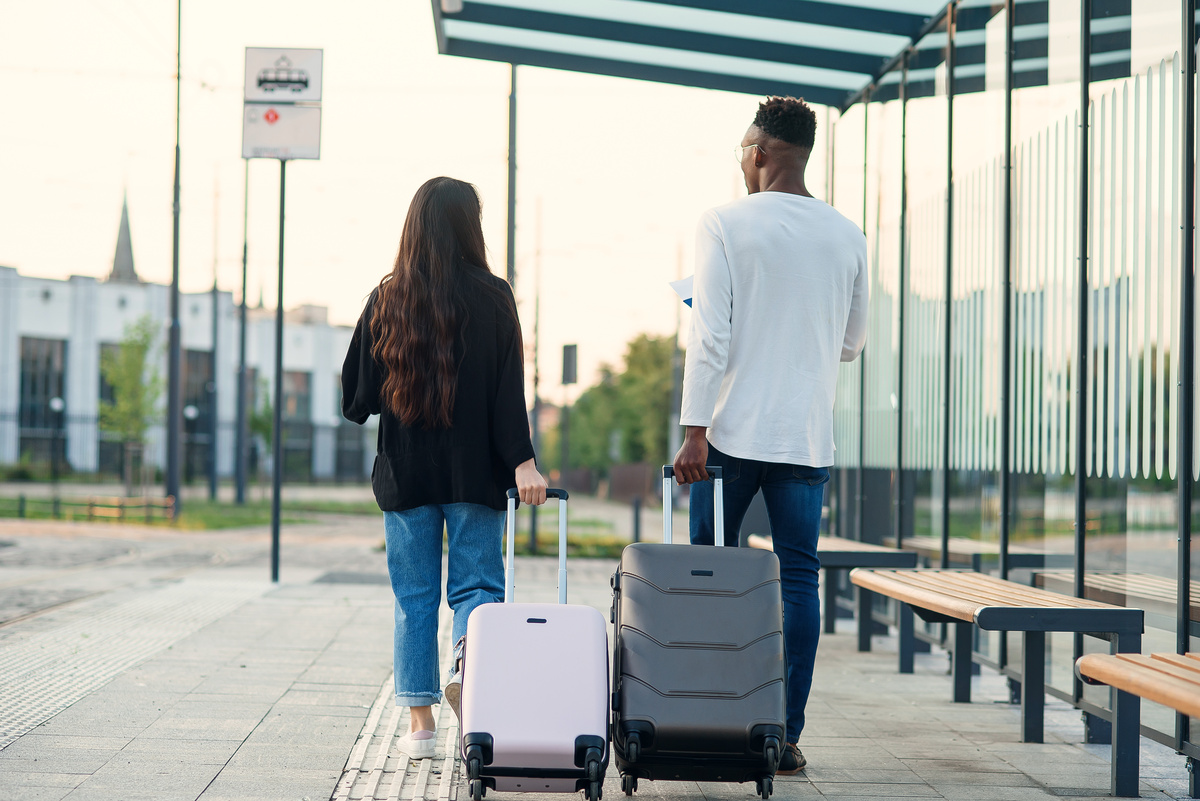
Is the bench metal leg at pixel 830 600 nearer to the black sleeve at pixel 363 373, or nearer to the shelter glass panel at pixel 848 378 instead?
the shelter glass panel at pixel 848 378

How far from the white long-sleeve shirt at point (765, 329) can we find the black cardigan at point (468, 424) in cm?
57

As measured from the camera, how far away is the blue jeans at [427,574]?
11.5 feet

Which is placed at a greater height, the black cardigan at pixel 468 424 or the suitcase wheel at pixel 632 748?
the black cardigan at pixel 468 424

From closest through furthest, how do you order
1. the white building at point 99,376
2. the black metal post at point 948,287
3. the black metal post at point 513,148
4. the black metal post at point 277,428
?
the black metal post at point 948,287
the black metal post at point 277,428
the black metal post at point 513,148
the white building at point 99,376

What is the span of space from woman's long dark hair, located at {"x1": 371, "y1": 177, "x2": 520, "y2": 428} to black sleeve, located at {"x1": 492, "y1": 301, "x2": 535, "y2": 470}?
153mm

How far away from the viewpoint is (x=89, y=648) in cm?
545

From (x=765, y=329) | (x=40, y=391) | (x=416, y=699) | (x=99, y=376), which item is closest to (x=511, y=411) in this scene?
(x=765, y=329)

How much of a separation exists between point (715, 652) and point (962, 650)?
8.50ft

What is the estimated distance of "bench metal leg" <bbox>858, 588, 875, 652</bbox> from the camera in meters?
6.48

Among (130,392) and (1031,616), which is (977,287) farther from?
(130,392)

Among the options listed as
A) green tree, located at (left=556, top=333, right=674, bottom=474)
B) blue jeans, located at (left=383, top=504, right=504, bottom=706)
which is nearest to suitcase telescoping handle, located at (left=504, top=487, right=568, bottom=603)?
blue jeans, located at (left=383, top=504, right=504, bottom=706)

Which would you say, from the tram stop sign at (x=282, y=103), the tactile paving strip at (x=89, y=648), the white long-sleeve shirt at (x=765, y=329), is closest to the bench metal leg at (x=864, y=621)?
the white long-sleeve shirt at (x=765, y=329)

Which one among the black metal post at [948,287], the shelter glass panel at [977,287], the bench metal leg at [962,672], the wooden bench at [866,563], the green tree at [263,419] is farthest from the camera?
the green tree at [263,419]

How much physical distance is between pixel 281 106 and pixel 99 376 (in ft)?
142
